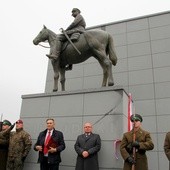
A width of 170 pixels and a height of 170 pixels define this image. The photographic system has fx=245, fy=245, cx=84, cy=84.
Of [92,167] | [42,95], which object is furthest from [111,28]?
[92,167]

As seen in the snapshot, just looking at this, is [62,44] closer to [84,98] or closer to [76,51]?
[76,51]

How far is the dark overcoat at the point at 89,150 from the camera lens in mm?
4660

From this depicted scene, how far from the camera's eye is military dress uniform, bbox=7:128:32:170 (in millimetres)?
5156

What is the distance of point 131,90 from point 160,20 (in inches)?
145

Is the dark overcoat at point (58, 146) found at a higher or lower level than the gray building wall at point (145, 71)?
lower

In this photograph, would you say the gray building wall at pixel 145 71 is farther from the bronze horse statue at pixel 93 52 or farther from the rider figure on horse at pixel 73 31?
the rider figure on horse at pixel 73 31

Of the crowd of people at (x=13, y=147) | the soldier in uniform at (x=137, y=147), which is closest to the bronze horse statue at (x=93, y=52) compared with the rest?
the crowd of people at (x=13, y=147)

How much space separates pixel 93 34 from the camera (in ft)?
21.4

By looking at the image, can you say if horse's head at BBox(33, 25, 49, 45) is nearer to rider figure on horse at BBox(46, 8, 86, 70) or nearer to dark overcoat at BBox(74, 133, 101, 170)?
rider figure on horse at BBox(46, 8, 86, 70)

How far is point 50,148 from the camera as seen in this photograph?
4914 mm

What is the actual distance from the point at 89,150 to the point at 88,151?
0.03 meters

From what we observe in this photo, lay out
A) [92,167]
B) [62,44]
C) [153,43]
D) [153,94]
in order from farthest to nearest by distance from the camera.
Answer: [153,43]
[153,94]
[62,44]
[92,167]

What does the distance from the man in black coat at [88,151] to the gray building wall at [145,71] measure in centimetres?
554

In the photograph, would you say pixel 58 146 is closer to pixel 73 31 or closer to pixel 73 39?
pixel 73 39
